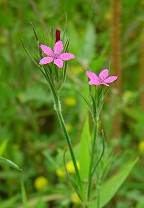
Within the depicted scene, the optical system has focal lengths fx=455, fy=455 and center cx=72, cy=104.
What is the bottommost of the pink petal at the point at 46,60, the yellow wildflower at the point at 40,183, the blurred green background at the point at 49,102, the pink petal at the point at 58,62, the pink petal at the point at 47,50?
the pink petal at the point at 58,62

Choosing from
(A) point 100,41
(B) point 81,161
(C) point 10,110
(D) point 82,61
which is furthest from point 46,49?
(A) point 100,41

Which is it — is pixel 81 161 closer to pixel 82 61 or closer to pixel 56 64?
pixel 56 64

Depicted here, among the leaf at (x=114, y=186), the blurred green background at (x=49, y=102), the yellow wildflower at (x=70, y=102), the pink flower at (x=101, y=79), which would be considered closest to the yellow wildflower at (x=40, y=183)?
the blurred green background at (x=49, y=102)

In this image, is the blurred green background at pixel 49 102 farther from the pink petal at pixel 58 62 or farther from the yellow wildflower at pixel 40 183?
the pink petal at pixel 58 62

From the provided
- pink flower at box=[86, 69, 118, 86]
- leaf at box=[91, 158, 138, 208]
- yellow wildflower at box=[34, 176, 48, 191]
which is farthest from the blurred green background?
pink flower at box=[86, 69, 118, 86]

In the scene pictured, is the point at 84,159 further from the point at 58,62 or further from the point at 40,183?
the point at 40,183

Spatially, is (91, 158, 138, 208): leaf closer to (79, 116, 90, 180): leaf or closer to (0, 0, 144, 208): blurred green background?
(79, 116, 90, 180): leaf
